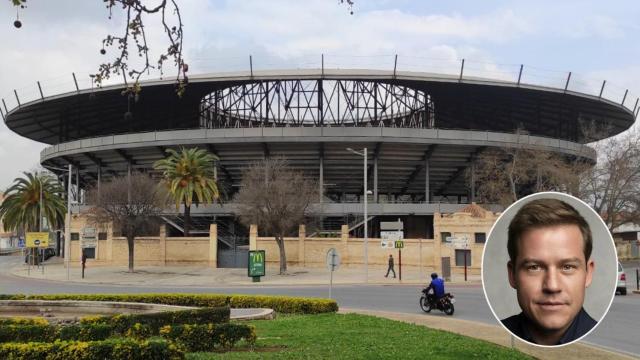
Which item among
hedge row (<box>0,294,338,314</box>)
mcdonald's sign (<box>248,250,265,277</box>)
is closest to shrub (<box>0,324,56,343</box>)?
hedge row (<box>0,294,338,314</box>)

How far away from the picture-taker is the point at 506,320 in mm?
3264

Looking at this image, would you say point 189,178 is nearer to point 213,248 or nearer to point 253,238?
point 213,248

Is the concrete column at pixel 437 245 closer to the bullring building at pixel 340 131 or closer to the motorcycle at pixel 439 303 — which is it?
the bullring building at pixel 340 131

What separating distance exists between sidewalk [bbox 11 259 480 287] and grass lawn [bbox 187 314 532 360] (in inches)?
907

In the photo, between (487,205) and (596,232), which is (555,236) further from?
(487,205)

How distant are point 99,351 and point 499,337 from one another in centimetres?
934

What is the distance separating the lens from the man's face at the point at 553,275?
2973 millimetres

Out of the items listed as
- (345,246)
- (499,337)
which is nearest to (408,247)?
(345,246)

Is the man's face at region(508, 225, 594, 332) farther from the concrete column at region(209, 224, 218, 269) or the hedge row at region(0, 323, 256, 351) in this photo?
the concrete column at region(209, 224, 218, 269)

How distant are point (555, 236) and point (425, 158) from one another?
63495 millimetres

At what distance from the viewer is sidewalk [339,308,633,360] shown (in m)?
12.5

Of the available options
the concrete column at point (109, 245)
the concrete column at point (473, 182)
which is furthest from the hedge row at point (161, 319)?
the concrete column at point (473, 182)

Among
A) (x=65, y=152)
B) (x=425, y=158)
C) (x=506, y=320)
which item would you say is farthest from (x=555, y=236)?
(x=65, y=152)

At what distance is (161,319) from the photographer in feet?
48.3
